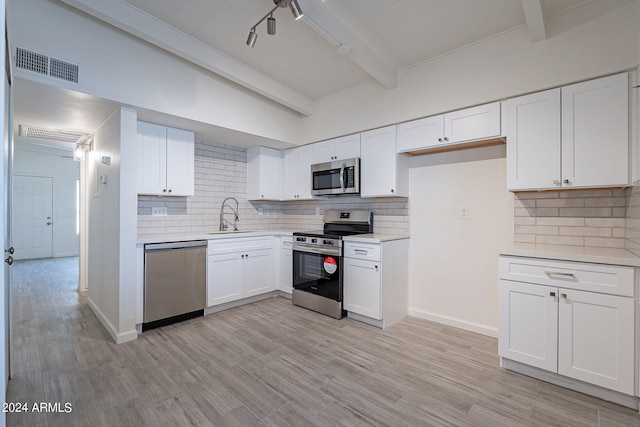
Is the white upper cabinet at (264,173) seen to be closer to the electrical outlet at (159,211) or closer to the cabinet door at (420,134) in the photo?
the electrical outlet at (159,211)

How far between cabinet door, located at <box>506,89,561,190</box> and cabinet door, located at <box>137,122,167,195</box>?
357 cm

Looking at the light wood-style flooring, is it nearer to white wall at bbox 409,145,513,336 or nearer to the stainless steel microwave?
white wall at bbox 409,145,513,336

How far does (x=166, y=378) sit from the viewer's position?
7.51ft

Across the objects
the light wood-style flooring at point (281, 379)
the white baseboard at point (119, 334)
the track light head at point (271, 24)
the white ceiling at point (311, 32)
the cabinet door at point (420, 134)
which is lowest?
the light wood-style flooring at point (281, 379)

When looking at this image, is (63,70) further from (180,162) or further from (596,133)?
(596,133)

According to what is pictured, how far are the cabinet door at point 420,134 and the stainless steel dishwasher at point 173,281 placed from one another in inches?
101

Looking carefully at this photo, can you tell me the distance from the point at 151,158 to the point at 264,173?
1.58 m

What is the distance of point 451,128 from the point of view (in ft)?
9.90

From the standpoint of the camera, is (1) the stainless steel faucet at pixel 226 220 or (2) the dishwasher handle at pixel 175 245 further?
(1) the stainless steel faucet at pixel 226 220

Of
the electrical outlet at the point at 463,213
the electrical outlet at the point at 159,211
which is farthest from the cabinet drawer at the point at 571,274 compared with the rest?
the electrical outlet at the point at 159,211

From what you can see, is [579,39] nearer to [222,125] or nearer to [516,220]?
[516,220]

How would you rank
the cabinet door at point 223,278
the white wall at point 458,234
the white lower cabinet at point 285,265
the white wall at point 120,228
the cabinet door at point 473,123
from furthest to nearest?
the white lower cabinet at point 285,265, the cabinet door at point 223,278, the white wall at point 458,234, the white wall at point 120,228, the cabinet door at point 473,123

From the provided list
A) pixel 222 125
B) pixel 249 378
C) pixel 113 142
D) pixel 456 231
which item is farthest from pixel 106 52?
pixel 456 231

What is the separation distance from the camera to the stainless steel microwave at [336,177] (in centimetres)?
374
